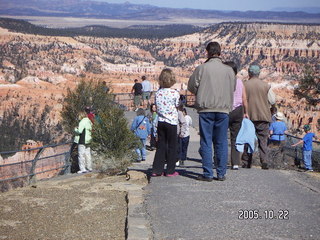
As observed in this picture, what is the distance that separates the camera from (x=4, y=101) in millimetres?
44750

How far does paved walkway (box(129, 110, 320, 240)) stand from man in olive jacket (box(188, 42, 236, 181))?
0.61m

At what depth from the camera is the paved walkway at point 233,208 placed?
647 centimetres

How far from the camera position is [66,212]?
7.62 m

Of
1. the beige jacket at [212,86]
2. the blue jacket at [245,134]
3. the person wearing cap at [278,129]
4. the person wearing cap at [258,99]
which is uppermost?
the beige jacket at [212,86]

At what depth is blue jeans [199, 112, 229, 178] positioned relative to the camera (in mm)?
8414

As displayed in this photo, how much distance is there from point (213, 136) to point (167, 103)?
2.68 ft

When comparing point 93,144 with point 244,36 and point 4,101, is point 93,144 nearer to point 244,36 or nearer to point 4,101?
point 4,101

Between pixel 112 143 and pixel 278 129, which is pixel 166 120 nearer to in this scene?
pixel 112 143

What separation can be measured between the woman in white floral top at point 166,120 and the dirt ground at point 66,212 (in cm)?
80

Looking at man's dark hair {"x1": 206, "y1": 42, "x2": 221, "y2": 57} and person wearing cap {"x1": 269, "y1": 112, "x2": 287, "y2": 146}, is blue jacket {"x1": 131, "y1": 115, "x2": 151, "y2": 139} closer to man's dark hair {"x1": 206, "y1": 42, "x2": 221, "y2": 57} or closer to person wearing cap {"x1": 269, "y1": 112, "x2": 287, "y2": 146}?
person wearing cap {"x1": 269, "y1": 112, "x2": 287, "y2": 146}

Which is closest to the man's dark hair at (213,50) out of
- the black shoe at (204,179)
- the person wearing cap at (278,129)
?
the black shoe at (204,179)

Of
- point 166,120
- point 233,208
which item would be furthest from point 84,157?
point 233,208

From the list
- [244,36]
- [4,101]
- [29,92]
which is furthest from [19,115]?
[244,36]

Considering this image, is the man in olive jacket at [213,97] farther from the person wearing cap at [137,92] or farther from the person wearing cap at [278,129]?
the person wearing cap at [137,92]
